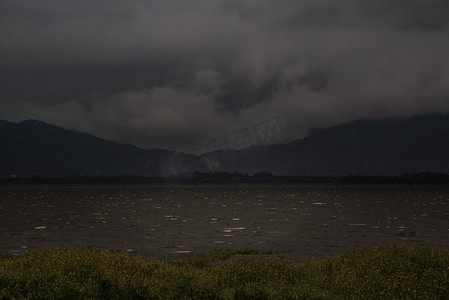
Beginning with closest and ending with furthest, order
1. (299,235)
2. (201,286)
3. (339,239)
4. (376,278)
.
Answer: (201,286) < (376,278) < (339,239) < (299,235)

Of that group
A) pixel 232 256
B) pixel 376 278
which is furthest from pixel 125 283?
pixel 232 256

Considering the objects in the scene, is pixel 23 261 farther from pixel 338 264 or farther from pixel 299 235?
pixel 299 235

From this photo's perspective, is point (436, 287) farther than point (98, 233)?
No

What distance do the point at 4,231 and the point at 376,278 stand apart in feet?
158

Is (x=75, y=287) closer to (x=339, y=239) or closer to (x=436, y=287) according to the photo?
(x=436, y=287)

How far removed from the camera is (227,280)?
18625 millimetres

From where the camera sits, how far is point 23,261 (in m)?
21.4

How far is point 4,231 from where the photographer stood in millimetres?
51125

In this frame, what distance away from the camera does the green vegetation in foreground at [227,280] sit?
15.5 m

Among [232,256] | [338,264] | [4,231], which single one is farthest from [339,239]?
[4,231]

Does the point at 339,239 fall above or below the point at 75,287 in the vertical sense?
below

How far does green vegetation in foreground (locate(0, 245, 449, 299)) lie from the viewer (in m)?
15.5

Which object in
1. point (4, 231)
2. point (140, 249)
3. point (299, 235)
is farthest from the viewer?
point (4, 231)

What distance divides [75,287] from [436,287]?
15083 millimetres
